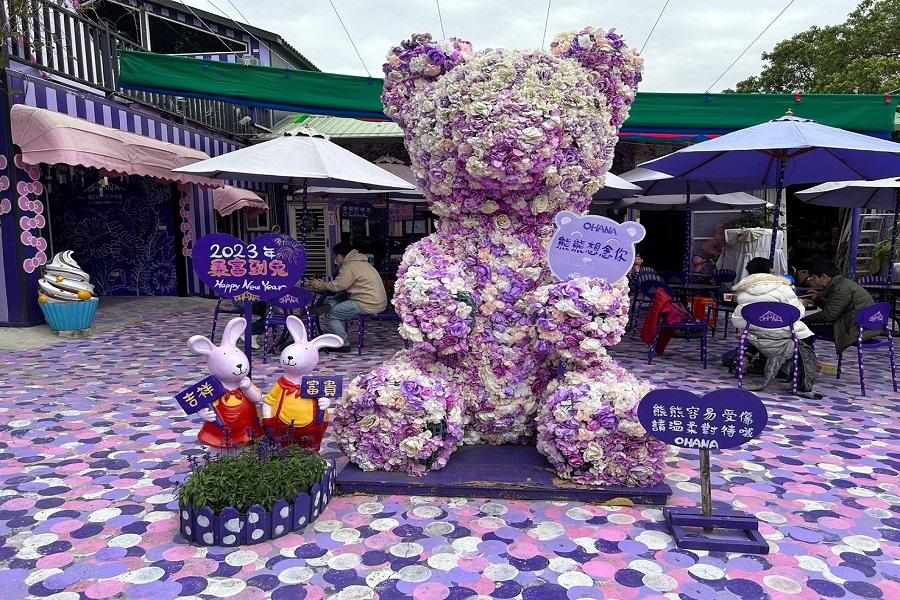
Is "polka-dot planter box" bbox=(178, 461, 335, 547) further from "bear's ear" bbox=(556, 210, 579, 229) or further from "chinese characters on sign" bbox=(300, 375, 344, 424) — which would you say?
"bear's ear" bbox=(556, 210, 579, 229)

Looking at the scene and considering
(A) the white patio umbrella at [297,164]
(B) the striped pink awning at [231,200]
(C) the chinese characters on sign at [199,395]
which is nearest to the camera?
(C) the chinese characters on sign at [199,395]

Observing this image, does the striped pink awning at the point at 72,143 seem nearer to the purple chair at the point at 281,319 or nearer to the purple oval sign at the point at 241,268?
the purple chair at the point at 281,319

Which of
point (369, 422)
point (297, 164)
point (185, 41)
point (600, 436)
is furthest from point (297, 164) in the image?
point (185, 41)

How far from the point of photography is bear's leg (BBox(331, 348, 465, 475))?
285cm

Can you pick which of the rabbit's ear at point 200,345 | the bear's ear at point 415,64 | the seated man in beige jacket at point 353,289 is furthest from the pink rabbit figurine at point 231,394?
the seated man in beige jacket at point 353,289

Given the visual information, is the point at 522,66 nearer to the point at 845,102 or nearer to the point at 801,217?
the point at 845,102

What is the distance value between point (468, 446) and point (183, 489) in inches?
55.5

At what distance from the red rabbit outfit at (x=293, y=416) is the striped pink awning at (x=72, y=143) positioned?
15.9 feet

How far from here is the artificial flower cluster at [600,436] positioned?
9.04ft

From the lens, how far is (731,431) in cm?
238

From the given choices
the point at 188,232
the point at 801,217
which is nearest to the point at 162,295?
the point at 188,232

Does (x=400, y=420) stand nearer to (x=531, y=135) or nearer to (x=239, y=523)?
(x=239, y=523)

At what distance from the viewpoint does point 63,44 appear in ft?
24.8

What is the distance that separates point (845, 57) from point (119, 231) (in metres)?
18.3
